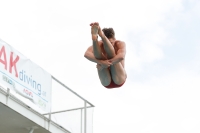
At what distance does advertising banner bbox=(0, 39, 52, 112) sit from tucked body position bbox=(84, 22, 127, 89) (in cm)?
449

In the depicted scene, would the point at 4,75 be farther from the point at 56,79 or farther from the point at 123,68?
the point at 123,68

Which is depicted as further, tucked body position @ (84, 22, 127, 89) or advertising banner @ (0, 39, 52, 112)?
advertising banner @ (0, 39, 52, 112)

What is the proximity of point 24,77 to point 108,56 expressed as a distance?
538 centimetres

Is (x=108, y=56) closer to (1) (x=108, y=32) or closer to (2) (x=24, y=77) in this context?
(1) (x=108, y=32)

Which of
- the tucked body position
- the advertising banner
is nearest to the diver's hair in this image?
Answer: the tucked body position

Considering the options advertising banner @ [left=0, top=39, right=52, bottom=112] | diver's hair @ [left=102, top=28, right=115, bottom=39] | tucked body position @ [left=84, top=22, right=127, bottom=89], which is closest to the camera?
tucked body position @ [left=84, top=22, right=127, bottom=89]

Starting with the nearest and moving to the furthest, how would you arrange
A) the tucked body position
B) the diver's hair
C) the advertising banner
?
the tucked body position < the diver's hair < the advertising banner

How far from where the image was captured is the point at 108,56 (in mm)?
13297

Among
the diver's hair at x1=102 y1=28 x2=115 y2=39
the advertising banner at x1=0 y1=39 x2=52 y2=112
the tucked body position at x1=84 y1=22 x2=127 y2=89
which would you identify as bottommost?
the tucked body position at x1=84 y1=22 x2=127 y2=89

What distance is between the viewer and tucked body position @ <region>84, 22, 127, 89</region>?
42.5ft

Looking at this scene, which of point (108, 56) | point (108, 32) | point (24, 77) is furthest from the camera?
point (24, 77)

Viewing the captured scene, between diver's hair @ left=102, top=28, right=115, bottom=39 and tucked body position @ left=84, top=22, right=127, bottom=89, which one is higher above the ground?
diver's hair @ left=102, top=28, right=115, bottom=39

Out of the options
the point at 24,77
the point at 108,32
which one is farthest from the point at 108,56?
the point at 24,77

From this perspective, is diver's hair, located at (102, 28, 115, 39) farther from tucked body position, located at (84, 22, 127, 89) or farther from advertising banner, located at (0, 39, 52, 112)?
advertising banner, located at (0, 39, 52, 112)
